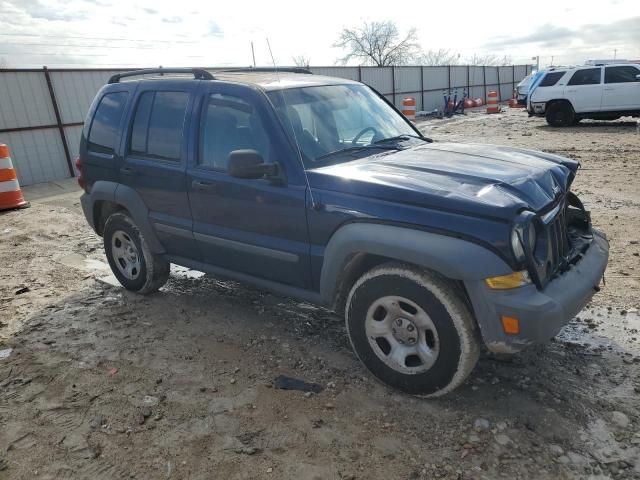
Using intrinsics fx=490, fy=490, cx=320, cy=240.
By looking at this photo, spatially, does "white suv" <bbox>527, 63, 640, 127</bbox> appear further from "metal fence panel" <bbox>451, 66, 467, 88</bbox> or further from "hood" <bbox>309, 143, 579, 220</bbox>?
"metal fence panel" <bbox>451, 66, 467, 88</bbox>

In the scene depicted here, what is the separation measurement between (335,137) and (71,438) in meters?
2.53

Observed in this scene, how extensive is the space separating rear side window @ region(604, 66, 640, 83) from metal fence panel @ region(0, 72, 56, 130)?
15.6 meters

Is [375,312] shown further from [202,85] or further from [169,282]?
[169,282]

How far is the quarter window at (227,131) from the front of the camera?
339 centimetres

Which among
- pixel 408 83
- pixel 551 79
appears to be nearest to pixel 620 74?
pixel 551 79

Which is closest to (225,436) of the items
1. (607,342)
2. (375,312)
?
(375,312)

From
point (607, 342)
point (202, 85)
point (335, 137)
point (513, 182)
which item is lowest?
point (607, 342)

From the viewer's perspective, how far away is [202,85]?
3.75 meters

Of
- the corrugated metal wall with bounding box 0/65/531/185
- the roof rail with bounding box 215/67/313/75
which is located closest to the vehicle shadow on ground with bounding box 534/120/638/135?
the roof rail with bounding box 215/67/313/75

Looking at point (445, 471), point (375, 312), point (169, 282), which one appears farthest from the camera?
point (169, 282)

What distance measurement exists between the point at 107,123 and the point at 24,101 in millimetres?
8749

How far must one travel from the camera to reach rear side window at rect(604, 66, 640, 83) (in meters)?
14.5

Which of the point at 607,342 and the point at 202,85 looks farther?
the point at 202,85

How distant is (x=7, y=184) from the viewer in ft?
28.3
